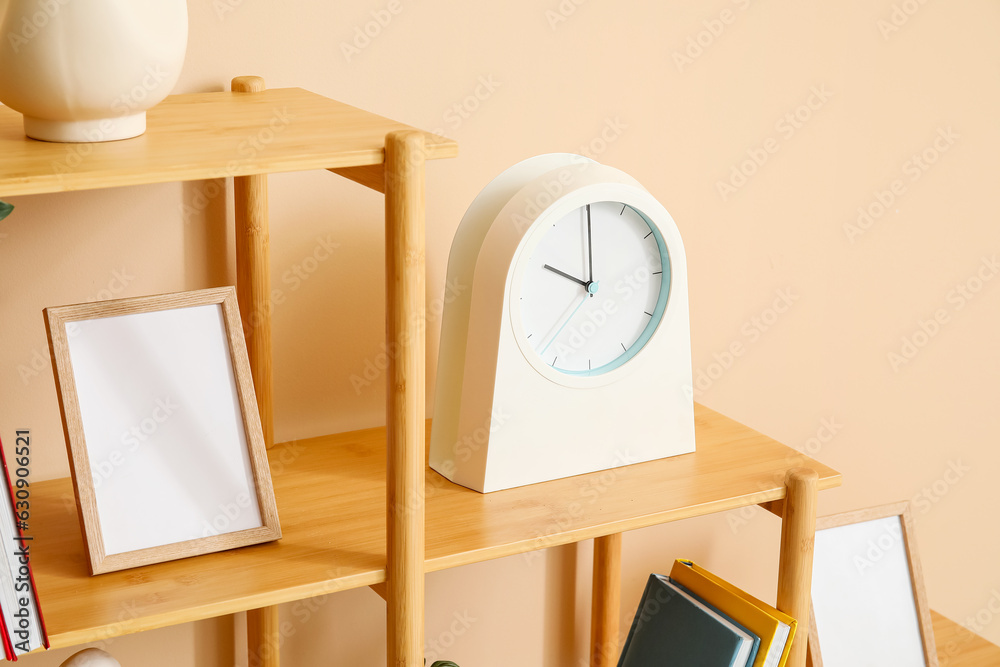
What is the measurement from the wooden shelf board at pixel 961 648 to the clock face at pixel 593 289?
3.07 feet

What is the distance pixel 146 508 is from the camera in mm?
933

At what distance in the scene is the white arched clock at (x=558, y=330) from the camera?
1.05 m

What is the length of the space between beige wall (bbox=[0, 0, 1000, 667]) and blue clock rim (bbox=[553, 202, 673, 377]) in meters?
0.27

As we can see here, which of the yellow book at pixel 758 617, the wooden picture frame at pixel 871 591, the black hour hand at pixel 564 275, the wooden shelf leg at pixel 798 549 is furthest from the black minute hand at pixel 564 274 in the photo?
the wooden picture frame at pixel 871 591

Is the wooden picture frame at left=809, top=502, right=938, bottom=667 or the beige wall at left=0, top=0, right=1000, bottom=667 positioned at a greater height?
the beige wall at left=0, top=0, right=1000, bottom=667

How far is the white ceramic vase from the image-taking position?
76 centimetres

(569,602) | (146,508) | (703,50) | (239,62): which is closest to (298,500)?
(146,508)

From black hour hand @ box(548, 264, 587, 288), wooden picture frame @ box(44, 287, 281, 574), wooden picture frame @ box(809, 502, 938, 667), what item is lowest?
wooden picture frame @ box(809, 502, 938, 667)

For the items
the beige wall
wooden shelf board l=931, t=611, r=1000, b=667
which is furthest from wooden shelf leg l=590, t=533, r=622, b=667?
wooden shelf board l=931, t=611, r=1000, b=667

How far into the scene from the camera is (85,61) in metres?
0.77

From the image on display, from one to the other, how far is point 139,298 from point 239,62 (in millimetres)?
340

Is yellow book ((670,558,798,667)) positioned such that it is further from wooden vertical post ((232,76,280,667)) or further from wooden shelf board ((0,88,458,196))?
wooden shelf board ((0,88,458,196))

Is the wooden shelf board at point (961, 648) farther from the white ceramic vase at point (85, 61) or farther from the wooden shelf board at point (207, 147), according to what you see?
the white ceramic vase at point (85, 61)

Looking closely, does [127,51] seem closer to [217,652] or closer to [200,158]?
[200,158]
